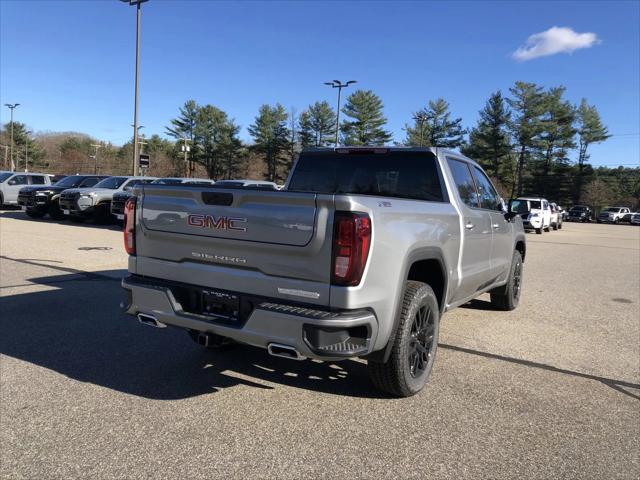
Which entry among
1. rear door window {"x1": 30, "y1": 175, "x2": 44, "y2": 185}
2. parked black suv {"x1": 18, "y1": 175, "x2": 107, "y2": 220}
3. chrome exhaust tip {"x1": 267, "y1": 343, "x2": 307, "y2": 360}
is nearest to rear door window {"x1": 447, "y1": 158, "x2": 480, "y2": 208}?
chrome exhaust tip {"x1": 267, "y1": 343, "x2": 307, "y2": 360}

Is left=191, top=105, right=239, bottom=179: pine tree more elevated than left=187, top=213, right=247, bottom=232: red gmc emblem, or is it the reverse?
left=191, top=105, right=239, bottom=179: pine tree

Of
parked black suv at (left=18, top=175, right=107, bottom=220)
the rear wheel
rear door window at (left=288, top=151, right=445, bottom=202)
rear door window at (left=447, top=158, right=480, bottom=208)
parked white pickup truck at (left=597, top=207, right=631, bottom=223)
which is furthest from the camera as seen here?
parked white pickup truck at (left=597, top=207, right=631, bottom=223)

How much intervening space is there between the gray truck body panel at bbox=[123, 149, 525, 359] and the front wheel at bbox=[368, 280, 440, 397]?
0.74 feet

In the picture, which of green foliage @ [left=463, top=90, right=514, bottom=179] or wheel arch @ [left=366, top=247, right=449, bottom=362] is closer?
wheel arch @ [left=366, top=247, right=449, bottom=362]

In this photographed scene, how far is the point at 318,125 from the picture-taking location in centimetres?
7319

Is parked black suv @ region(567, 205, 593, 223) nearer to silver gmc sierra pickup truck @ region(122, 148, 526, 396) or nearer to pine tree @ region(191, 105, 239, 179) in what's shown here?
pine tree @ region(191, 105, 239, 179)

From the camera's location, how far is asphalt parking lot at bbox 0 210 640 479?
9.62 feet

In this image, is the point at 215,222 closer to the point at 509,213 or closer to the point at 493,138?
the point at 509,213

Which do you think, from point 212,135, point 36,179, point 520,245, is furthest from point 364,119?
point 520,245

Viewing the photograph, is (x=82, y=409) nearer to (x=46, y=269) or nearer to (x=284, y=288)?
(x=284, y=288)

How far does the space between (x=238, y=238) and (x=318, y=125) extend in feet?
235

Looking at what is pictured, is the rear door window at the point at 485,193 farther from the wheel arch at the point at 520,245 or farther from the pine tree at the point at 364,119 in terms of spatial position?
the pine tree at the point at 364,119

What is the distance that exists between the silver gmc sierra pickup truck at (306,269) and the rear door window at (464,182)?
276mm

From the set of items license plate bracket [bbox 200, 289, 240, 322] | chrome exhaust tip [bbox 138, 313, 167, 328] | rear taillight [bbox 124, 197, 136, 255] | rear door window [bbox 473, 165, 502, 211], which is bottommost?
chrome exhaust tip [bbox 138, 313, 167, 328]
